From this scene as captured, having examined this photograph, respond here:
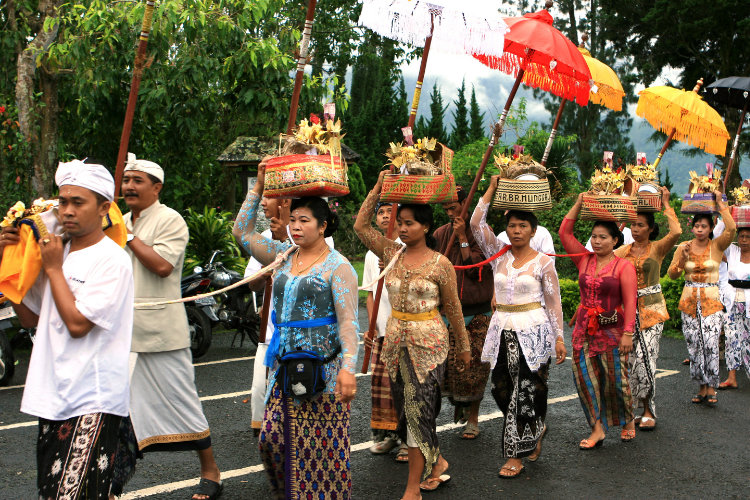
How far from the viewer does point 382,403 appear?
5.23 metres

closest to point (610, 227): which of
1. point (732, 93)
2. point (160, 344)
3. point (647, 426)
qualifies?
point (647, 426)

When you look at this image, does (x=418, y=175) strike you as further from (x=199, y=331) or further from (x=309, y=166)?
(x=199, y=331)

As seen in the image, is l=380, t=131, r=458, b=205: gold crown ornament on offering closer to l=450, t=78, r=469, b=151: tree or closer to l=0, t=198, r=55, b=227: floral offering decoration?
l=0, t=198, r=55, b=227: floral offering decoration

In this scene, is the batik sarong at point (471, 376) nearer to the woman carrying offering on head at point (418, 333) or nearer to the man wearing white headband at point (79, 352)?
the woman carrying offering on head at point (418, 333)

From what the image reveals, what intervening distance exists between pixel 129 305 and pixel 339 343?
1.14 meters

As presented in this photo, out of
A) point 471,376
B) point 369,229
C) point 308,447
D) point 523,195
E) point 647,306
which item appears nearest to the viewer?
point 308,447

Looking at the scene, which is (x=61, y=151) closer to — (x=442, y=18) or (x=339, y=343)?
(x=442, y=18)

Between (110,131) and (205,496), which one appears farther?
(110,131)

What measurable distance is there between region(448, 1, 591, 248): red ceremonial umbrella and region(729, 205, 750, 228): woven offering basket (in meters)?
3.05

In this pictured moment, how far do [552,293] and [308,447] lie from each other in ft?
7.95

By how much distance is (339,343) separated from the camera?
4.09 m

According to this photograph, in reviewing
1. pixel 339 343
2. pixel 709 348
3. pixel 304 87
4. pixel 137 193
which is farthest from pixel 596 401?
pixel 304 87

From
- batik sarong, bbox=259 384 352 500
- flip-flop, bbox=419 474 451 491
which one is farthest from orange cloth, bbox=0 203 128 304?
flip-flop, bbox=419 474 451 491

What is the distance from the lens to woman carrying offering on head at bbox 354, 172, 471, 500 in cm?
491
